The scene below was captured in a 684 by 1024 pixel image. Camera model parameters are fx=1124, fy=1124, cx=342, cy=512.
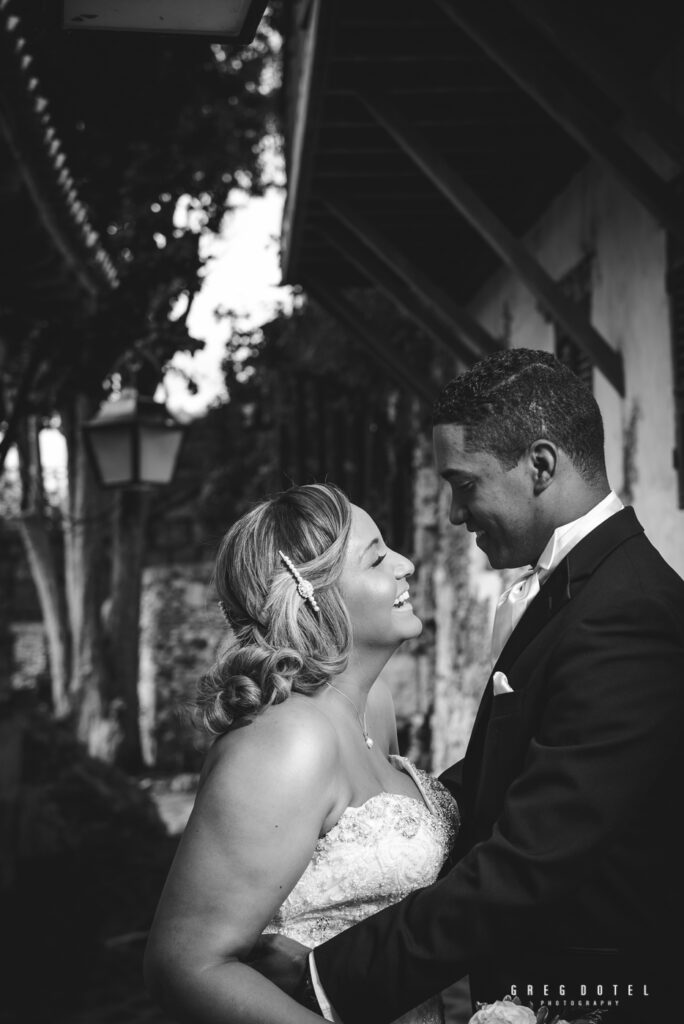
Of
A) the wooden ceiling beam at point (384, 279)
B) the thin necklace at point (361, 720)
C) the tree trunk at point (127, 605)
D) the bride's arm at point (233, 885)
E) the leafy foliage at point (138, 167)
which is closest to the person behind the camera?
the bride's arm at point (233, 885)

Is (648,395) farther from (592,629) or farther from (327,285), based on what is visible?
(327,285)

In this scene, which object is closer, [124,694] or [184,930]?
[184,930]

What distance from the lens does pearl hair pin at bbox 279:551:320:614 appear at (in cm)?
234

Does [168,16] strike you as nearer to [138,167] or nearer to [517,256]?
[517,256]

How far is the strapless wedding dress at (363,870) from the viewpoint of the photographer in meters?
2.17

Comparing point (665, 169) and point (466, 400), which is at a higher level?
point (665, 169)

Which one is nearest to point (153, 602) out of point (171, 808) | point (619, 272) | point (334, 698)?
Answer: point (171, 808)

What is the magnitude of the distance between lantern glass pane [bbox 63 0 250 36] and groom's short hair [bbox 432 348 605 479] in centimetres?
81

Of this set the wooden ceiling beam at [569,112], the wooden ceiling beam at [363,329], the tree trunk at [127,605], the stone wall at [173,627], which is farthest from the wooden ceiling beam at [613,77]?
the stone wall at [173,627]

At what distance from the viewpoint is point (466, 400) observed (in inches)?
86.0

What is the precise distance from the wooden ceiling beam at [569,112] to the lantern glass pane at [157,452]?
11.6 feet

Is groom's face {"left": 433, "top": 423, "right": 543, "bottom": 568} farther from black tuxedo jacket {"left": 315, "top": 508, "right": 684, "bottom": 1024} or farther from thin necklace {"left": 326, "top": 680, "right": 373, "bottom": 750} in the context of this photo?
thin necklace {"left": 326, "top": 680, "right": 373, "bottom": 750}

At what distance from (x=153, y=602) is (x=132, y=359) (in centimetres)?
766

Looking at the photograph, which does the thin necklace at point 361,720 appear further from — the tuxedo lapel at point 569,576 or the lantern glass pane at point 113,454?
the lantern glass pane at point 113,454
